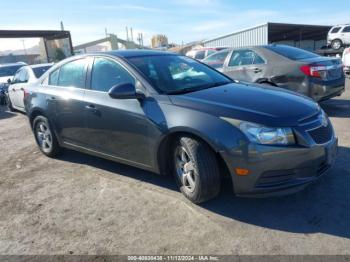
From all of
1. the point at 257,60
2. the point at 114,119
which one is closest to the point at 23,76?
the point at 257,60

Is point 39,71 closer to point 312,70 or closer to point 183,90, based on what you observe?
point 183,90

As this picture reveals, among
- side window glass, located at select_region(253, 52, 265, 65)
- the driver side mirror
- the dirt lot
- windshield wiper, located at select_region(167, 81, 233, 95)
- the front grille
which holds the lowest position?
the dirt lot

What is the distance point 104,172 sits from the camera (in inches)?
187

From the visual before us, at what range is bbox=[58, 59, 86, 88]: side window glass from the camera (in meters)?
4.62

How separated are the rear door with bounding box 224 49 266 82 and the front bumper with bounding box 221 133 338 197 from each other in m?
4.39

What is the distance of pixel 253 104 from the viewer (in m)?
3.35

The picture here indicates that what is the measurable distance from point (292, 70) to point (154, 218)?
4809mm

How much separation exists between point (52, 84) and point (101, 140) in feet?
4.97

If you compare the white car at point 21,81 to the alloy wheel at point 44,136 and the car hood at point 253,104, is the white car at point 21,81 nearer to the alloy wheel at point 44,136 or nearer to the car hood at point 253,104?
the alloy wheel at point 44,136

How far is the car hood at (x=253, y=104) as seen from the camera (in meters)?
3.12

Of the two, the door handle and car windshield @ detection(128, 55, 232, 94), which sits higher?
car windshield @ detection(128, 55, 232, 94)

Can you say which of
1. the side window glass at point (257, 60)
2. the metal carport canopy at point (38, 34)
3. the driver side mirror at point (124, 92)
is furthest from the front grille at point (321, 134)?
the metal carport canopy at point (38, 34)

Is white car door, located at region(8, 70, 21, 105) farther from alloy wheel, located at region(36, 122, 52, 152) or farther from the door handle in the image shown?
the door handle

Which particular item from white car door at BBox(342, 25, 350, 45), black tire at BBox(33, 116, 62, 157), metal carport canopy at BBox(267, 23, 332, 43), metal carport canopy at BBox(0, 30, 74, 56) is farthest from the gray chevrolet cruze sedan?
metal carport canopy at BBox(0, 30, 74, 56)
